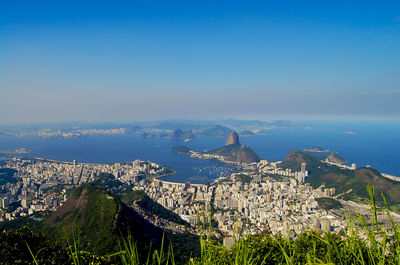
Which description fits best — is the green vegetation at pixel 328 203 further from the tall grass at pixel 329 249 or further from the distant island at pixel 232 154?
the tall grass at pixel 329 249

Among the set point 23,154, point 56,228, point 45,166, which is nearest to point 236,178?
point 56,228

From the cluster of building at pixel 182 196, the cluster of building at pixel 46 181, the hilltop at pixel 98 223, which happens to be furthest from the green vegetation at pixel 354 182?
the cluster of building at pixel 46 181

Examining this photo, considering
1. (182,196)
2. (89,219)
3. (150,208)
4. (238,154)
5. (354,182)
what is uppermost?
(89,219)

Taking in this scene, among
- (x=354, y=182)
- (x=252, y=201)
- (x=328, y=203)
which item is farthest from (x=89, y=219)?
(x=354, y=182)

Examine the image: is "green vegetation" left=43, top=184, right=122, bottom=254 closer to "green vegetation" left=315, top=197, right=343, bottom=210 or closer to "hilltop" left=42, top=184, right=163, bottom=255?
"hilltop" left=42, top=184, right=163, bottom=255

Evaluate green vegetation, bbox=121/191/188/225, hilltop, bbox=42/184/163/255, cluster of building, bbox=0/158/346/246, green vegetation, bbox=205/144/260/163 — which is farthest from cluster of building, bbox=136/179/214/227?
green vegetation, bbox=205/144/260/163

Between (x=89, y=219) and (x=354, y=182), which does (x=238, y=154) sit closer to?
(x=354, y=182)

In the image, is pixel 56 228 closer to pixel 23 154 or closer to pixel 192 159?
pixel 192 159
